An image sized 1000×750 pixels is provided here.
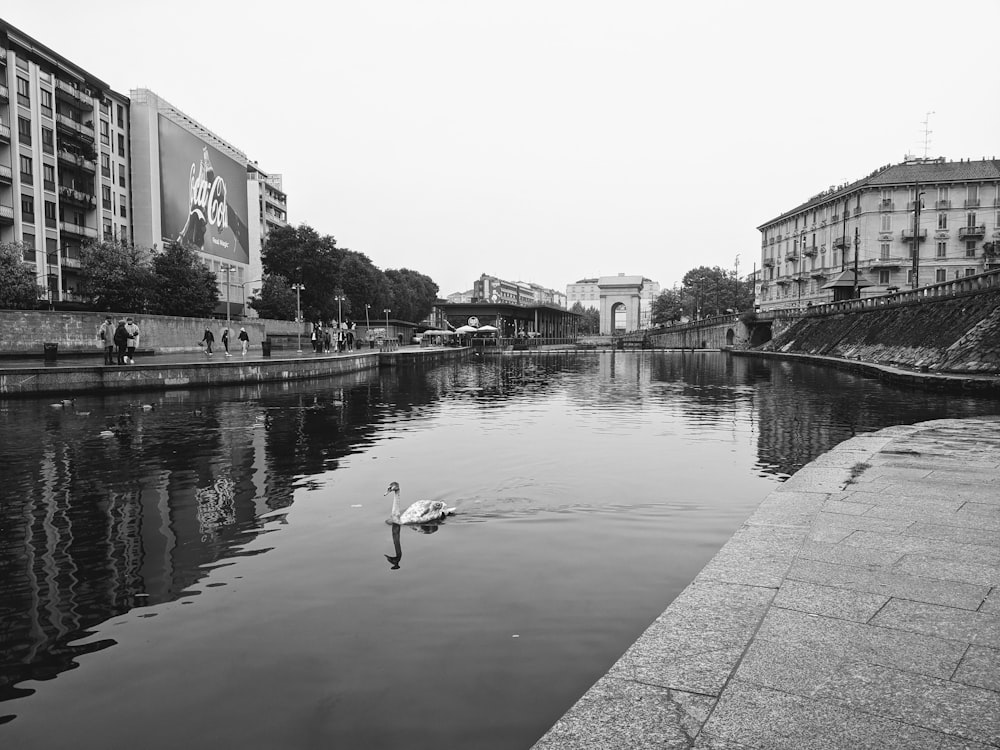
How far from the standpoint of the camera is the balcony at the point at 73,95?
55.4 metres

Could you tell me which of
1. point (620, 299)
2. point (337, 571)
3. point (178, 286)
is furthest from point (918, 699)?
point (620, 299)

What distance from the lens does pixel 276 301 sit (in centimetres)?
7306

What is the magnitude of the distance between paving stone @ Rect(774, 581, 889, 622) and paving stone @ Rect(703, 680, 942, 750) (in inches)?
54.0

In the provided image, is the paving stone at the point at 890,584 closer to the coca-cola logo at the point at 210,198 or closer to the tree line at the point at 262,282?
the tree line at the point at 262,282

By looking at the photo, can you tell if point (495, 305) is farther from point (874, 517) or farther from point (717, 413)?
point (874, 517)

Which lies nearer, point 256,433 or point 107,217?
point 256,433

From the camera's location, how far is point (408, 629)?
5.61m

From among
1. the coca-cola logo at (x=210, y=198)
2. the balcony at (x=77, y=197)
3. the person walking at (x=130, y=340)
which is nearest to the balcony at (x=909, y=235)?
the person walking at (x=130, y=340)

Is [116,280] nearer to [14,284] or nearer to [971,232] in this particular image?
[14,284]

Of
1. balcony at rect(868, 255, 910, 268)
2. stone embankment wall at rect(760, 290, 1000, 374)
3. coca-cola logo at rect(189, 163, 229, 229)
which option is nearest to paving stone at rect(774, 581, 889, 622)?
stone embankment wall at rect(760, 290, 1000, 374)

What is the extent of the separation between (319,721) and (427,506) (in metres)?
4.42

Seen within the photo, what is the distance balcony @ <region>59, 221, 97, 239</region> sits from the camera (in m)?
55.0

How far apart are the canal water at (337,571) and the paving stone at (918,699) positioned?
5.37 feet

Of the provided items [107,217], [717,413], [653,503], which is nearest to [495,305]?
[107,217]
